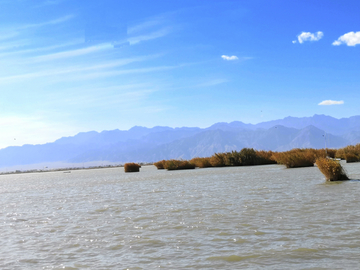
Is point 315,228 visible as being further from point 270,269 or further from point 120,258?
point 120,258

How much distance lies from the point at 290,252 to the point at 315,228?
1.89 meters

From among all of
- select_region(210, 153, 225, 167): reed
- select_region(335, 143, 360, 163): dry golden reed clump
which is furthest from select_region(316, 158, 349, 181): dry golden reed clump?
select_region(210, 153, 225, 167): reed

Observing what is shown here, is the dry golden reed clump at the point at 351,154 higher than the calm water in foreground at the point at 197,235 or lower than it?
higher

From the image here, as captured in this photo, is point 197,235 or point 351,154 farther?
point 351,154

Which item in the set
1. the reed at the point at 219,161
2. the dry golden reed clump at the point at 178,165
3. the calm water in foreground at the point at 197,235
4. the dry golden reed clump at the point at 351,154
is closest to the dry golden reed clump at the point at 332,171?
the calm water in foreground at the point at 197,235

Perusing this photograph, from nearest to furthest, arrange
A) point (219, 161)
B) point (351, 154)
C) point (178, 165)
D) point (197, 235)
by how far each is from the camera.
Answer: point (197, 235) < point (351, 154) < point (178, 165) < point (219, 161)

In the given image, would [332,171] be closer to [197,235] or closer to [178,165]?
[197,235]

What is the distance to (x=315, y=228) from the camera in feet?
27.2

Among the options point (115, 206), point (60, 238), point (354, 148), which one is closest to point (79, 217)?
point (115, 206)

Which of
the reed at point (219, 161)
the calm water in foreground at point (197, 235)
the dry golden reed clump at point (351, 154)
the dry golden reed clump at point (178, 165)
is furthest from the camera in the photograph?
the reed at point (219, 161)

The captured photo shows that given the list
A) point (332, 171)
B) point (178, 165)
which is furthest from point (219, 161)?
point (332, 171)

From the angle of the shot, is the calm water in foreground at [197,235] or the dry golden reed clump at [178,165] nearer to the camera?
the calm water in foreground at [197,235]

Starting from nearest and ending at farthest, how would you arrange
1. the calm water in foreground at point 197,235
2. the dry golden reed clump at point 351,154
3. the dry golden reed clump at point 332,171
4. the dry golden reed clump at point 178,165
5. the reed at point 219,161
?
1. the calm water in foreground at point 197,235
2. the dry golden reed clump at point 332,171
3. the dry golden reed clump at point 351,154
4. the dry golden reed clump at point 178,165
5. the reed at point 219,161

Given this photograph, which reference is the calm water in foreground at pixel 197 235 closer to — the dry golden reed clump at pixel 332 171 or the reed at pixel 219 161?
the dry golden reed clump at pixel 332 171
